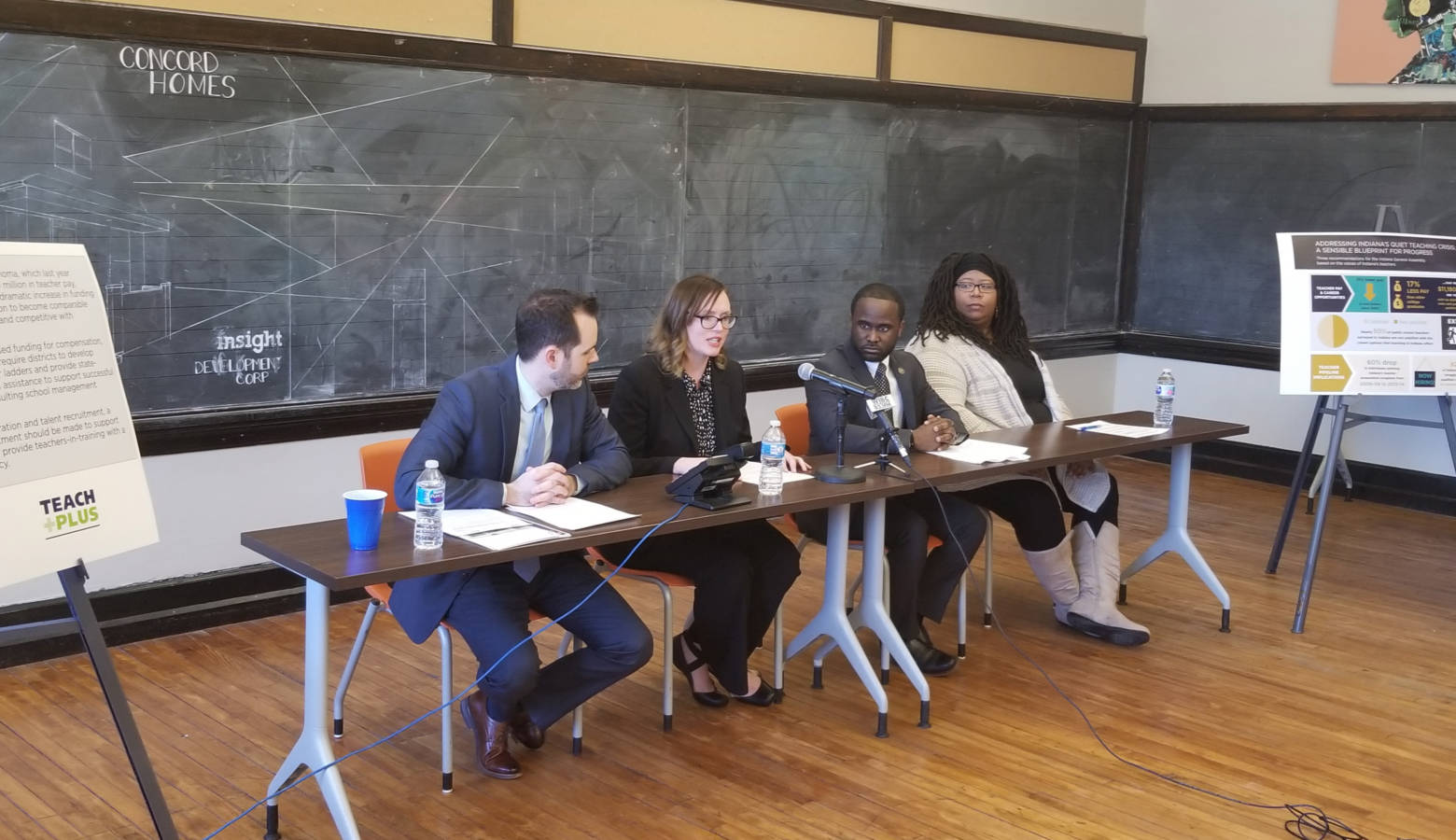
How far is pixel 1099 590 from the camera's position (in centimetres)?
448

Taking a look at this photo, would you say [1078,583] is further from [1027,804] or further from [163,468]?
[163,468]

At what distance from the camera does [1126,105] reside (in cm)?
730

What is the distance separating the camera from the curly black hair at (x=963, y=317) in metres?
4.62

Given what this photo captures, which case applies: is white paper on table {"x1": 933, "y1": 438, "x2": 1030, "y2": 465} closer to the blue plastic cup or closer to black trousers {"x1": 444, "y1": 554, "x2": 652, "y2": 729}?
black trousers {"x1": 444, "y1": 554, "x2": 652, "y2": 729}

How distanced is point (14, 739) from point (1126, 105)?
613 cm

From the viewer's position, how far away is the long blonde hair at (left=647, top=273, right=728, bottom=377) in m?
3.74

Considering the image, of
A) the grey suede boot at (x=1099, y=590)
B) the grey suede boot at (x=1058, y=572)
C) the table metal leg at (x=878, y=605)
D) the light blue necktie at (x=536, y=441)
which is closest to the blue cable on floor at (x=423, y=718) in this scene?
the light blue necktie at (x=536, y=441)

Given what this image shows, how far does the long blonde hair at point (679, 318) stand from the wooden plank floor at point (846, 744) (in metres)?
0.97

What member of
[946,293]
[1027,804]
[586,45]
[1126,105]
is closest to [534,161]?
[586,45]

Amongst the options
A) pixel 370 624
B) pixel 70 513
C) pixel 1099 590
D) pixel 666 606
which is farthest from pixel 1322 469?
pixel 70 513

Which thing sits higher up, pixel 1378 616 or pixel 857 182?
pixel 857 182

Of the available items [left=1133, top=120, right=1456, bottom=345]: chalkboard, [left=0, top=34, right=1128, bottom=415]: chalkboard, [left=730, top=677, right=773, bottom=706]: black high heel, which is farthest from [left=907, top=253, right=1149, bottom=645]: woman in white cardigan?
[left=1133, top=120, right=1456, bottom=345]: chalkboard

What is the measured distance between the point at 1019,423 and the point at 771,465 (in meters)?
1.53

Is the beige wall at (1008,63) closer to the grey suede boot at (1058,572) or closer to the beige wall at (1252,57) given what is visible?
the beige wall at (1252,57)
